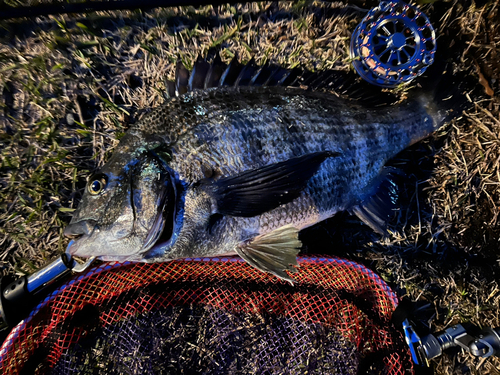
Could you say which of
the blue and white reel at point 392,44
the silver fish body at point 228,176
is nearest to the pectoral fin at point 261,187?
the silver fish body at point 228,176

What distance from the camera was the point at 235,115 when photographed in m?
2.29

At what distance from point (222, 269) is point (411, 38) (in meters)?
3.00

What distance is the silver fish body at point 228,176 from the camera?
2039 millimetres

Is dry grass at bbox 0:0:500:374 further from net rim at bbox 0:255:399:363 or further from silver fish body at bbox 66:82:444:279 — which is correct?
silver fish body at bbox 66:82:444:279

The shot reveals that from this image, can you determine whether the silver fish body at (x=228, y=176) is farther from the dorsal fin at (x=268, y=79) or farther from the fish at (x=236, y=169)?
the dorsal fin at (x=268, y=79)

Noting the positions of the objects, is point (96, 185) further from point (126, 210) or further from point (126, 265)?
point (126, 265)

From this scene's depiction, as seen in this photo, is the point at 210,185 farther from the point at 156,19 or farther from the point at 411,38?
the point at 411,38

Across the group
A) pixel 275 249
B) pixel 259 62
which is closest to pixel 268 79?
pixel 259 62

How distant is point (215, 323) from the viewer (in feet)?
8.71

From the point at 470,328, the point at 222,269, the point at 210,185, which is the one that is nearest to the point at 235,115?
the point at 210,185

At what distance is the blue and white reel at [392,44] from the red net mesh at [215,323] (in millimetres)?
1931

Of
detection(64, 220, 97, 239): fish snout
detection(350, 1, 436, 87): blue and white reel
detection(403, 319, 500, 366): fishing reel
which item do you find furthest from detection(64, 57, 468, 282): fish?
detection(403, 319, 500, 366): fishing reel

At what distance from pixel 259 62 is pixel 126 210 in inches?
80.9

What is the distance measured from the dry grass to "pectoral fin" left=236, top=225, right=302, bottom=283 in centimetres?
76
